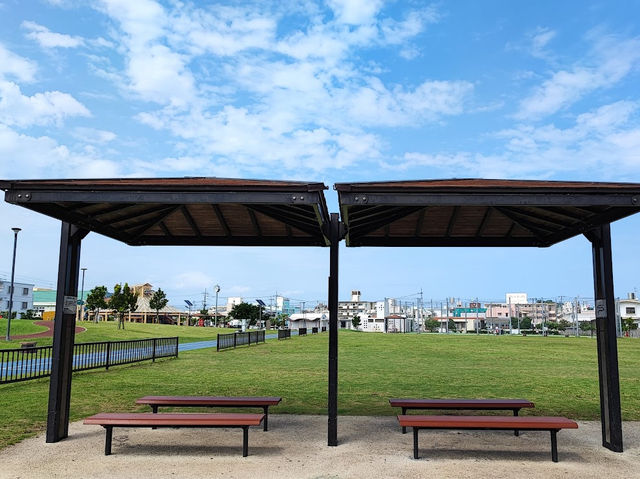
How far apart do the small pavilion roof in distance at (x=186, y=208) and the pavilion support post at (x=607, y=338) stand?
13.1ft

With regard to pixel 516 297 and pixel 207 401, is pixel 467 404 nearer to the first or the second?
pixel 207 401

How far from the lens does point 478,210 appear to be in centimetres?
878

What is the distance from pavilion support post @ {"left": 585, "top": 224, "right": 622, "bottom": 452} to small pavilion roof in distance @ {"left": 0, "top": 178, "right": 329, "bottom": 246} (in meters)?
3.99

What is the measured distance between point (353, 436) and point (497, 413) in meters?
4.01

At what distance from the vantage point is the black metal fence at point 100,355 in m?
16.5

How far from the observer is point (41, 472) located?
6.17 m

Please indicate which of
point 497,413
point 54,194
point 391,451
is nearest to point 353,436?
point 391,451

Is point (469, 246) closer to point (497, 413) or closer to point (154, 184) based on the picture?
point (497, 413)

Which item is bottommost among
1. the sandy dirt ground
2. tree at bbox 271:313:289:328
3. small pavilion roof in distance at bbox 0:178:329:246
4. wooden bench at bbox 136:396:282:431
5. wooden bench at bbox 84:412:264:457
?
tree at bbox 271:313:289:328

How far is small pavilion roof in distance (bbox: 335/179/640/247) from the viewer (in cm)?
678

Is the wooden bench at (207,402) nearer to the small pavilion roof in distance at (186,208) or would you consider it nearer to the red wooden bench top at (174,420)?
the red wooden bench top at (174,420)

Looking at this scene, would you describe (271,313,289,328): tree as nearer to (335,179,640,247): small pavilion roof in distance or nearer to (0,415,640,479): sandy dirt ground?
(335,179,640,247): small pavilion roof in distance

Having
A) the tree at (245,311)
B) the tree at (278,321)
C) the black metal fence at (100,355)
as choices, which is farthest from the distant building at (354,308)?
the black metal fence at (100,355)

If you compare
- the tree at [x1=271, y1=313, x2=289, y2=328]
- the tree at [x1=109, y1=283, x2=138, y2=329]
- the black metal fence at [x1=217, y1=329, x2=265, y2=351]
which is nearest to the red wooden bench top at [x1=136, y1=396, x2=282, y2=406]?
the black metal fence at [x1=217, y1=329, x2=265, y2=351]
